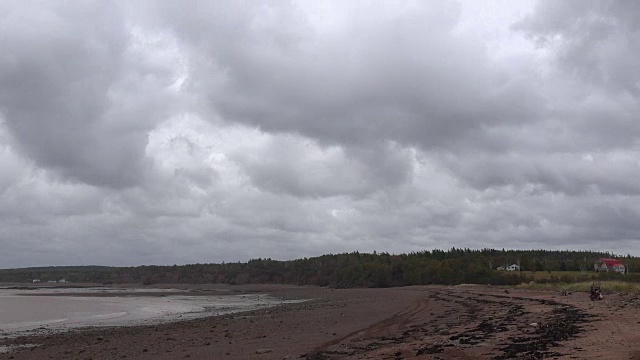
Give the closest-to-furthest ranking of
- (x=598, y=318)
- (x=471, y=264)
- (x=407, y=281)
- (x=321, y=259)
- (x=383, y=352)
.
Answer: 1. (x=383, y=352)
2. (x=598, y=318)
3. (x=471, y=264)
4. (x=407, y=281)
5. (x=321, y=259)

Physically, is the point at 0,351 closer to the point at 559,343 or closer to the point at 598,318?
the point at 559,343

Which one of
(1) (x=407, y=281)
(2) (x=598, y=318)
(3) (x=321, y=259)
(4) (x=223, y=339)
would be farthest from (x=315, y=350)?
(3) (x=321, y=259)

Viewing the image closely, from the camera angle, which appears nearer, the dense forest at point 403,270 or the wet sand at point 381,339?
the wet sand at point 381,339

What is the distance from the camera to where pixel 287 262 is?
183375 millimetres

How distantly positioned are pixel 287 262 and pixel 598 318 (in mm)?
163753

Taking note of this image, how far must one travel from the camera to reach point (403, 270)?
386ft

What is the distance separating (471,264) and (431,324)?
256 ft

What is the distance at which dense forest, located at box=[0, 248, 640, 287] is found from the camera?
9606 centimetres

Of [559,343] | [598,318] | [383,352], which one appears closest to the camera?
[559,343]

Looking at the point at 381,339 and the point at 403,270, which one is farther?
the point at 403,270

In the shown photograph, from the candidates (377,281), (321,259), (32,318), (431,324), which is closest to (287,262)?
(321,259)

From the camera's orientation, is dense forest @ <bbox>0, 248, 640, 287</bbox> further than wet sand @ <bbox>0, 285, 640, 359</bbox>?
Yes

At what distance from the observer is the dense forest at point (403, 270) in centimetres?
9606

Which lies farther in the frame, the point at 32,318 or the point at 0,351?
the point at 32,318
